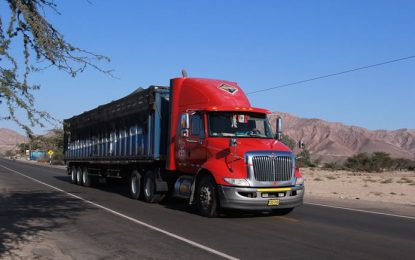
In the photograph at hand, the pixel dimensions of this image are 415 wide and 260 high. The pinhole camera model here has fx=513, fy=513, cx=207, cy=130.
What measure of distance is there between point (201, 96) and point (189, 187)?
2.59 m

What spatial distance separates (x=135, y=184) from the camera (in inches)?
706

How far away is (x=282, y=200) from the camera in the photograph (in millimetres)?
12234

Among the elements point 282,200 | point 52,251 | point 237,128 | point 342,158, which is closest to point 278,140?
point 237,128

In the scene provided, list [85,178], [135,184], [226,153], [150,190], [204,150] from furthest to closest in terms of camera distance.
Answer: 1. [85,178]
2. [135,184]
3. [150,190]
4. [204,150]
5. [226,153]

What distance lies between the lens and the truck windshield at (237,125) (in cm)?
1322

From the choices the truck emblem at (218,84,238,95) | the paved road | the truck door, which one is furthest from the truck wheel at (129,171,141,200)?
the truck emblem at (218,84,238,95)

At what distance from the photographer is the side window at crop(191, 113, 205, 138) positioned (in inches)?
527

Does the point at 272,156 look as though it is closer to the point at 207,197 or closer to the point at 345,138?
the point at 207,197

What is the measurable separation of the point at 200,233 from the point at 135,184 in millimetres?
7936

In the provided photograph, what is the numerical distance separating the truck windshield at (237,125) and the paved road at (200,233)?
2116mm

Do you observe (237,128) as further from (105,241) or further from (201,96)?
(105,241)

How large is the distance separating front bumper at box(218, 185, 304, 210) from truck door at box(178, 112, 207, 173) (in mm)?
1530

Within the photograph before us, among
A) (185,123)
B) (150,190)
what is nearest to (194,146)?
(185,123)

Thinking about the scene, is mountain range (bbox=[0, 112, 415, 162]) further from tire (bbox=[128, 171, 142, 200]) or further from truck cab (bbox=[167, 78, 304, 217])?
truck cab (bbox=[167, 78, 304, 217])
